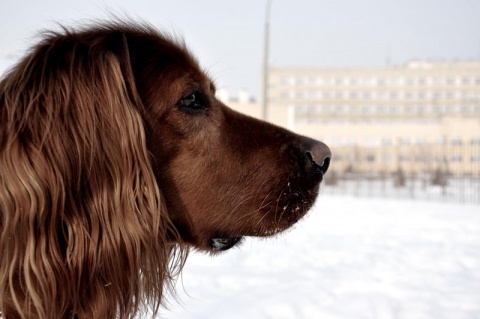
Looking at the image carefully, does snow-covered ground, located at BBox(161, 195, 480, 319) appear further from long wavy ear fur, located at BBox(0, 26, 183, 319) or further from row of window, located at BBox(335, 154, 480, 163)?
row of window, located at BBox(335, 154, 480, 163)

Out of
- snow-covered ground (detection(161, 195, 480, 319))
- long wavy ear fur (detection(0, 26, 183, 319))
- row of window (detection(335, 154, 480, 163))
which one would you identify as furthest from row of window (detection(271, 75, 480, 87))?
long wavy ear fur (detection(0, 26, 183, 319))

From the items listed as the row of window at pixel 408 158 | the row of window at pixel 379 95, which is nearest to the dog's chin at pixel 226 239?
the row of window at pixel 408 158

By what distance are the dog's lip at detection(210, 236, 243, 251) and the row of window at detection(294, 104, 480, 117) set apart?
82793 mm

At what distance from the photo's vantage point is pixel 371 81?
8706cm

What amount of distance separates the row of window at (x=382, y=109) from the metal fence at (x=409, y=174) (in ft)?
115

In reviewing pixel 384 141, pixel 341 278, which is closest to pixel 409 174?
pixel 384 141

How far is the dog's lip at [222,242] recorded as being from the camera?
2.54 meters

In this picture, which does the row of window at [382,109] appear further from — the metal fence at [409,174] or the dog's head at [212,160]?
the dog's head at [212,160]

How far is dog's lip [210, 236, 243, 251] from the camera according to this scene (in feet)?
8.33

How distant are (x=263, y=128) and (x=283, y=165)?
0.24 meters

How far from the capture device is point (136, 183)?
6.86ft

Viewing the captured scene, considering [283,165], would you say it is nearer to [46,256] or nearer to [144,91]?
[144,91]

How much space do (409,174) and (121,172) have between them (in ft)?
126

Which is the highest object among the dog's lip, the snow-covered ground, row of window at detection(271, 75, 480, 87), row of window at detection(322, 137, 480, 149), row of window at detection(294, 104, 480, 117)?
the dog's lip
